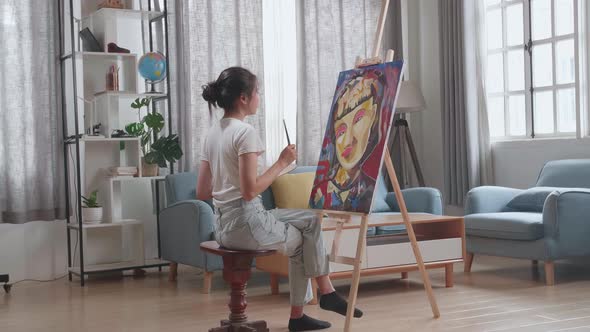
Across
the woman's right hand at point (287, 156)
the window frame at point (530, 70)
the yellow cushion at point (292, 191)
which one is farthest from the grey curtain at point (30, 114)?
the window frame at point (530, 70)

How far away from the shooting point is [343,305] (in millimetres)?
3459

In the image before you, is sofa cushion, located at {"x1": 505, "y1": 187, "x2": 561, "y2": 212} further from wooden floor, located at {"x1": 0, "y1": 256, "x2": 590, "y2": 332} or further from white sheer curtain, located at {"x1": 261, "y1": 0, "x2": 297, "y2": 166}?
white sheer curtain, located at {"x1": 261, "y1": 0, "x2": 297, "y2": 166}

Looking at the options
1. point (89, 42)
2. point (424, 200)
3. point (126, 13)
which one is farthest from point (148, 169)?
point (424, 200)

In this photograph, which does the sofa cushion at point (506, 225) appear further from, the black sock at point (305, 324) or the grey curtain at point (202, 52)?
the grey curtain at point (202, 52)

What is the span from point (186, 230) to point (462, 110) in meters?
2.49

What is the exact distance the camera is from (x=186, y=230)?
5094 mm

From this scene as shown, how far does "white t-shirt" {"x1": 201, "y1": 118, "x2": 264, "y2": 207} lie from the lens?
127 inches

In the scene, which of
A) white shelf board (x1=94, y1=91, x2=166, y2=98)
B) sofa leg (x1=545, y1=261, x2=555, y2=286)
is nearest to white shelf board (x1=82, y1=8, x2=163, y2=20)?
white shelf board (x1=94, y1=91, x2=166, y2=98)

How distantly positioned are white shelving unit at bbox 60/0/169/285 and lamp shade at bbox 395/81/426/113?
1.90 m

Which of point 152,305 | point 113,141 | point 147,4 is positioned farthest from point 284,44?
point 152,305

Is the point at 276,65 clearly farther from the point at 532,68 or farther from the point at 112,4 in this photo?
the point at 532,68

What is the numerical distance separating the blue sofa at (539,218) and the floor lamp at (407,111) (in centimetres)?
105

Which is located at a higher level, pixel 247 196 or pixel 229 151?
pixel 229 151

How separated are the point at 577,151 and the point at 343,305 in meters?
2.84
